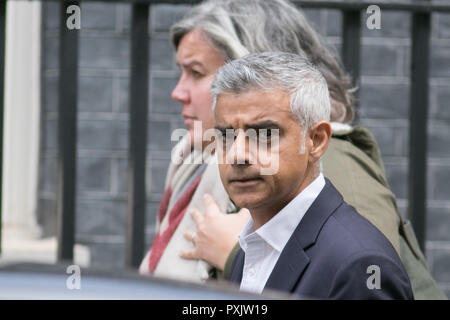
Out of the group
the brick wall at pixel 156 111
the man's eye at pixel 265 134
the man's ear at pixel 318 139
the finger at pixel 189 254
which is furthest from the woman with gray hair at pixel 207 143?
the brick wall at pixel 156 111

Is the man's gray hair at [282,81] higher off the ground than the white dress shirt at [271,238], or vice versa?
the man's gray hair at [282,81]

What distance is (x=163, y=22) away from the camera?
4730 mm

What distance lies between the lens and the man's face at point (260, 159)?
2061mm

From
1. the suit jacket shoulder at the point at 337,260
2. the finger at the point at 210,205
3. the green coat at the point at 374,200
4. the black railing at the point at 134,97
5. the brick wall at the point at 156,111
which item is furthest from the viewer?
the brick wall at the point at 156,111

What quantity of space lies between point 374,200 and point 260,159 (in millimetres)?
483

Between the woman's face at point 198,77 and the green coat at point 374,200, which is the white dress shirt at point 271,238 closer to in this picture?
the green coat at point 374,200

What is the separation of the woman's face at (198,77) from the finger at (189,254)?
1.37 ft

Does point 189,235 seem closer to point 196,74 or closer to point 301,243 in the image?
point 196,74

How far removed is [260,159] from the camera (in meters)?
2.08

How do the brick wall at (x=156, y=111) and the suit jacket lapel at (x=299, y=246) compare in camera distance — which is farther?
the brick wall at (x=156, y=111)

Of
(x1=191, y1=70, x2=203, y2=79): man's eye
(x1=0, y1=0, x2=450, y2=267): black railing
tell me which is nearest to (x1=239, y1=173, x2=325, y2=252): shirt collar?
(x1=191, y1=70, x2=203, y2=79): man's eye

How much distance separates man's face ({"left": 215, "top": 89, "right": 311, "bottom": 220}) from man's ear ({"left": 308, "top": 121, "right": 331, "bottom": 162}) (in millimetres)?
39

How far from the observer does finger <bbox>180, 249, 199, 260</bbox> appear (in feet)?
8.52
